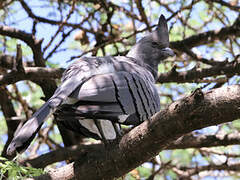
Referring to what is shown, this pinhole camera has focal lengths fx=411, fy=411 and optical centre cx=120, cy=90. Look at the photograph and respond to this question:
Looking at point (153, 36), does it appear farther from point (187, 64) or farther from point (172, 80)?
point (187, 64)

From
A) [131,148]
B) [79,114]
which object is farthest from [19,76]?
[131,148]

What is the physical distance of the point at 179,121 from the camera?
2.62 meters

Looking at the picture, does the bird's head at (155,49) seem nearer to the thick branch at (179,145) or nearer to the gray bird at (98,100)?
the gray bird at (98,100)

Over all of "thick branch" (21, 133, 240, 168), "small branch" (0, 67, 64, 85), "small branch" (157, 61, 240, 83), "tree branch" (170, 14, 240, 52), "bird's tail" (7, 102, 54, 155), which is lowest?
"thick branch" (21, 133, 240, 168)

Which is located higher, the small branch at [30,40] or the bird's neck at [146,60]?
the small branch at [30,40]

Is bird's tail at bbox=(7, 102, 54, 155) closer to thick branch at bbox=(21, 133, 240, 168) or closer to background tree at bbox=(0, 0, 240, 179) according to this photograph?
background tree at bbox=(0, 0, 240, 179)

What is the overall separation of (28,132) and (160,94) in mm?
3838

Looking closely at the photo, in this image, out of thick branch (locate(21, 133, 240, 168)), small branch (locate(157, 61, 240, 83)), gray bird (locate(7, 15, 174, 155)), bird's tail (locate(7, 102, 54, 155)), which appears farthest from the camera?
thick branch (locate(21, 133, 240, 168))

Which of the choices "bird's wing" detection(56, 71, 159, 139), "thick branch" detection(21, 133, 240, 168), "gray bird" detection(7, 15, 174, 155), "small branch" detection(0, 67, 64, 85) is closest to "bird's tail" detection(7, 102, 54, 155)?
"gray bird" detection(7, 15, 174, 155)

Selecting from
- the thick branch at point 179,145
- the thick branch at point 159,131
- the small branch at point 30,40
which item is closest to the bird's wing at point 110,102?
the thick branch at point 159,131

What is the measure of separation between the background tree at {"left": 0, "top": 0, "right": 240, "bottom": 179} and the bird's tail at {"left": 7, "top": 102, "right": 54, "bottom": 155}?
1.74 feet

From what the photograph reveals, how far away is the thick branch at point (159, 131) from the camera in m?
2.50

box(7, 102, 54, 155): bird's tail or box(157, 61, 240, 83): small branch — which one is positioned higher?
box(7, 102, 54, 155): bird's tail

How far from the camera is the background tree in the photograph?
2.64m
